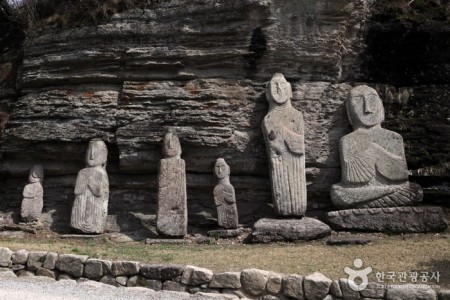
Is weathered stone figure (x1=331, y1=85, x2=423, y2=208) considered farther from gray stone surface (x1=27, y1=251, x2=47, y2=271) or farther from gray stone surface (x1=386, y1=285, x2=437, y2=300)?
gray stone surface (x1=27, y1=251, x2=47, y2=271)

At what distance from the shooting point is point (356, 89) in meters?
8.90

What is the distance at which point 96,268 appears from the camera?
18.7 feet

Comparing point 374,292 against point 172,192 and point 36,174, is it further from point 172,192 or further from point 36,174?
point 36,174

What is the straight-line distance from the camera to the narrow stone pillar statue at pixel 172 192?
26.8 feet

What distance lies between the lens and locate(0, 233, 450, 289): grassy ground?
5.65 metres

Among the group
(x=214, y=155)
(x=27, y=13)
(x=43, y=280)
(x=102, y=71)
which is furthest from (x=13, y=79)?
(x=43, y=280)

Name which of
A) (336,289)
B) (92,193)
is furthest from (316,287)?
(92,193)

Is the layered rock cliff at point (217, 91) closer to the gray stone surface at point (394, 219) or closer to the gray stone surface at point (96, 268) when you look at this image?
the gray stone surface at point (394, 219)

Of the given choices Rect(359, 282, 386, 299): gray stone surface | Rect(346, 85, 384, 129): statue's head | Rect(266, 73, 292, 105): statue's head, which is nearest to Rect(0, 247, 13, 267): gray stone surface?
Rect(359, 282, 386, 299): gray stone surface

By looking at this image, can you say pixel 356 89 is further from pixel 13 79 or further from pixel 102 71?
pixel 13 79

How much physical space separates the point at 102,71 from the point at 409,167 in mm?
5803

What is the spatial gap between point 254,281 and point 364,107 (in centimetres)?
476

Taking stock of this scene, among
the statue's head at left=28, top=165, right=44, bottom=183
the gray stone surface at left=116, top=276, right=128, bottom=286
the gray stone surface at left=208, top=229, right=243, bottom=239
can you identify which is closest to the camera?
the gray stone surface at left=116, top=276, right=128, bottom=286

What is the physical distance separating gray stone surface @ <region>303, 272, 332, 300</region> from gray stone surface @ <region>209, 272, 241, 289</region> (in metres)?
0.69
